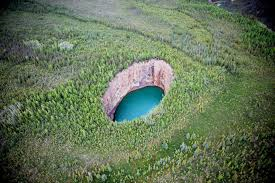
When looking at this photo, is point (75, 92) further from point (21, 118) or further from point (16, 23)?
point (16, 23)

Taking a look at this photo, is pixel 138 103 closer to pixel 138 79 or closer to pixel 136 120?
pixel 138 79

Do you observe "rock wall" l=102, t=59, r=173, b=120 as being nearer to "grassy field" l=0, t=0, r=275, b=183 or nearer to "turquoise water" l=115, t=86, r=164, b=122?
"turquoise water" l=115, t=86, r=164, b=122

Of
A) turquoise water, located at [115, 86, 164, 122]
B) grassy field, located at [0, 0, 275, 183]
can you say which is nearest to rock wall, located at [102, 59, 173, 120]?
turquoise water, located at [115, 86, 164, 122]

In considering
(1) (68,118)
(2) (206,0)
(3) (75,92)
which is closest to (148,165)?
(1) (68,118)

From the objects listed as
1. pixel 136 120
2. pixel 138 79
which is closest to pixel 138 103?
pixel 138 79

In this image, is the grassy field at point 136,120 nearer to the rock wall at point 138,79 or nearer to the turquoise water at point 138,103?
the rock wall at point 138,79

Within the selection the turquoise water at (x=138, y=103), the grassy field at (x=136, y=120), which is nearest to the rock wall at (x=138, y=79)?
the turquoise water at (x=138, y=103)
